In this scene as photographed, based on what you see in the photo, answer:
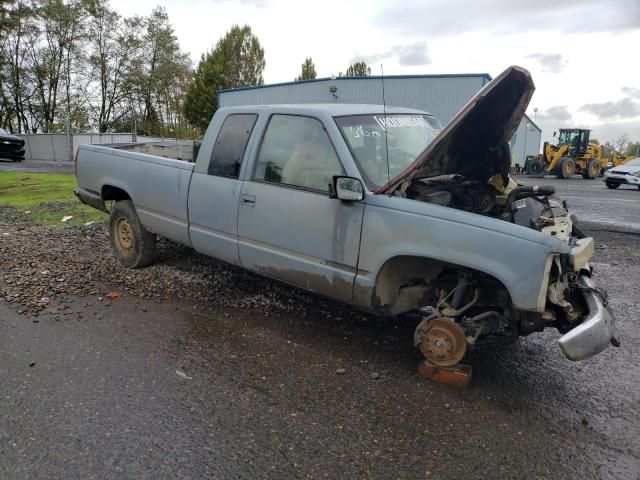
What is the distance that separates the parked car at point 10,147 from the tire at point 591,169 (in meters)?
29.3

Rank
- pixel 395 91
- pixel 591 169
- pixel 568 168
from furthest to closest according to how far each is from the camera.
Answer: pixel 591 169 < pixel 568 168 < pixel 395 91

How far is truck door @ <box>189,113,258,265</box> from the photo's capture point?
4512 millimetres

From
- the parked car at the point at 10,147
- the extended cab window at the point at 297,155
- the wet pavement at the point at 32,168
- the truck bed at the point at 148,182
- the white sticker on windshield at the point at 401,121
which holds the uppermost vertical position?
the white sticker on windshield at the point at 401,121

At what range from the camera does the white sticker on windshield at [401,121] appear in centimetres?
430

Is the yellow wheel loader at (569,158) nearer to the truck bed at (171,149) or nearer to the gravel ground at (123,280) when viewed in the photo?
the truck bed at (171,149)

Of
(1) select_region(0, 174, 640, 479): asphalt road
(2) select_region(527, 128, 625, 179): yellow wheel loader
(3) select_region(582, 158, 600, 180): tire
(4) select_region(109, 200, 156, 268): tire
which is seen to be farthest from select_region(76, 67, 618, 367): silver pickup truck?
(3) select_region(582, 158, 600, 180): tire

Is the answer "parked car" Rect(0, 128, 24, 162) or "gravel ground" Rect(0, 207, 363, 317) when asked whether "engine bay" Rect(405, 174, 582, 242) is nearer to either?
"gravel ground" Rect(0, 207, 363, 317)

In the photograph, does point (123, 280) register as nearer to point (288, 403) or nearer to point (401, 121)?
point (288, 403)

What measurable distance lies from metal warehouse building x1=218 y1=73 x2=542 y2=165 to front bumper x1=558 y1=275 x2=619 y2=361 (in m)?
16.9

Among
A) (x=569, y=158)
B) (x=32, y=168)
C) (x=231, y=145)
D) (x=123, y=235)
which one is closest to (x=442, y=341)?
(x=231, y=145)

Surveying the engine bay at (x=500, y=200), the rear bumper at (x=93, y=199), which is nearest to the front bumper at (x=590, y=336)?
the engine bay at (x=500, y=200)

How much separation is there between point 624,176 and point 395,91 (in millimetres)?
10234

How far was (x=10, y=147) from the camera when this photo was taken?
78.8 feet

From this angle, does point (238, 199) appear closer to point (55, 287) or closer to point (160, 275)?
point (160, 275)
